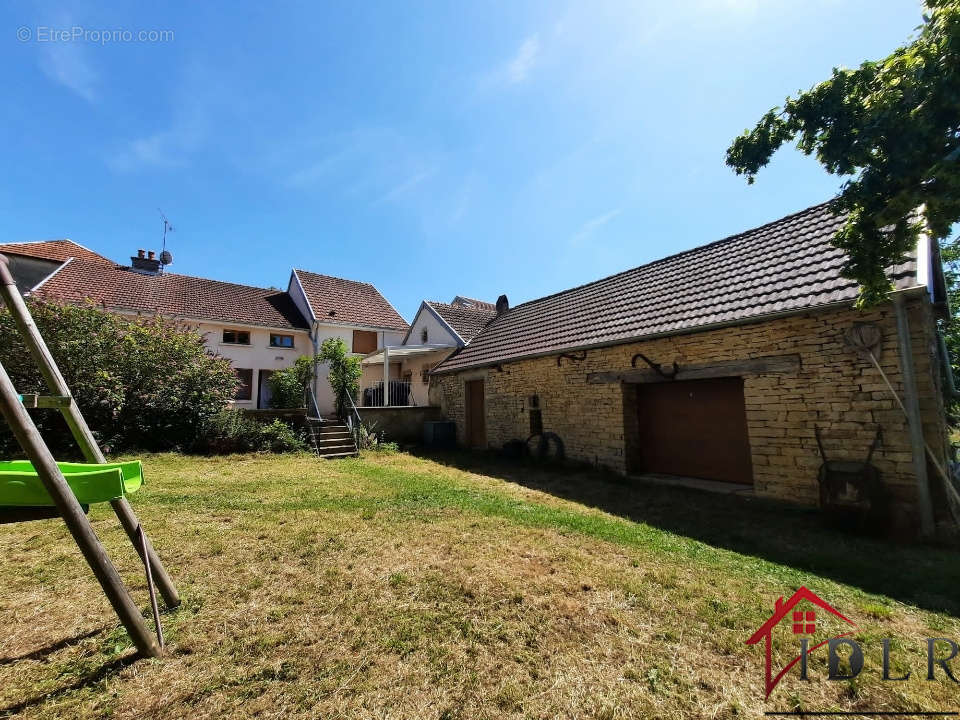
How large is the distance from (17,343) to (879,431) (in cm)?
1628

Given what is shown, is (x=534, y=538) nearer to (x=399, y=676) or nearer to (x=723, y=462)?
(x=399, y=676)

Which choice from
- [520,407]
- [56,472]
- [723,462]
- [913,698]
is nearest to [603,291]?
[520,407]

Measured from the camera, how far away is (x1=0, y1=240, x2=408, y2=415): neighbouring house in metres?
17.1

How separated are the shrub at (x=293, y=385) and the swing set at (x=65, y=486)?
12.6 meters

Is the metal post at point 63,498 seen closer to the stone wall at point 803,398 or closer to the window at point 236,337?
the stone wall at point 803,398

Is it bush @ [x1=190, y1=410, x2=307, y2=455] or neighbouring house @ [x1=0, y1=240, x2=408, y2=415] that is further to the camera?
neighbouring house @ [x1=0, y1=240, x2=408, y2=415]

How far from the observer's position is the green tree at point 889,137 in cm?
338

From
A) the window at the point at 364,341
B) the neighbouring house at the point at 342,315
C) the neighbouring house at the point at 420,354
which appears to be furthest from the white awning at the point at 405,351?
the window at the point at 364,341

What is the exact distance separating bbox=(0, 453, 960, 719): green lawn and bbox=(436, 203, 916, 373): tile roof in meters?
3.35

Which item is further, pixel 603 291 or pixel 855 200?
pixel 603 291

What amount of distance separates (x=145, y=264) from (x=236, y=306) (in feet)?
16.4

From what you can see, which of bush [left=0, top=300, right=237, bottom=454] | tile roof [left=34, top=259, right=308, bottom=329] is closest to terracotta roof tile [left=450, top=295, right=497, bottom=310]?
tile roof [left=34, top=259, right=308, bottom=329]

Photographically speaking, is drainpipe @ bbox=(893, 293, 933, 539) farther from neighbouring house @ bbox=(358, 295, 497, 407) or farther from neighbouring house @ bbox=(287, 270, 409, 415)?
neighbouring house @ bbox=(287, 270, 409, 415)

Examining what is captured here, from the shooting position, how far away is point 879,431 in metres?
5.24
